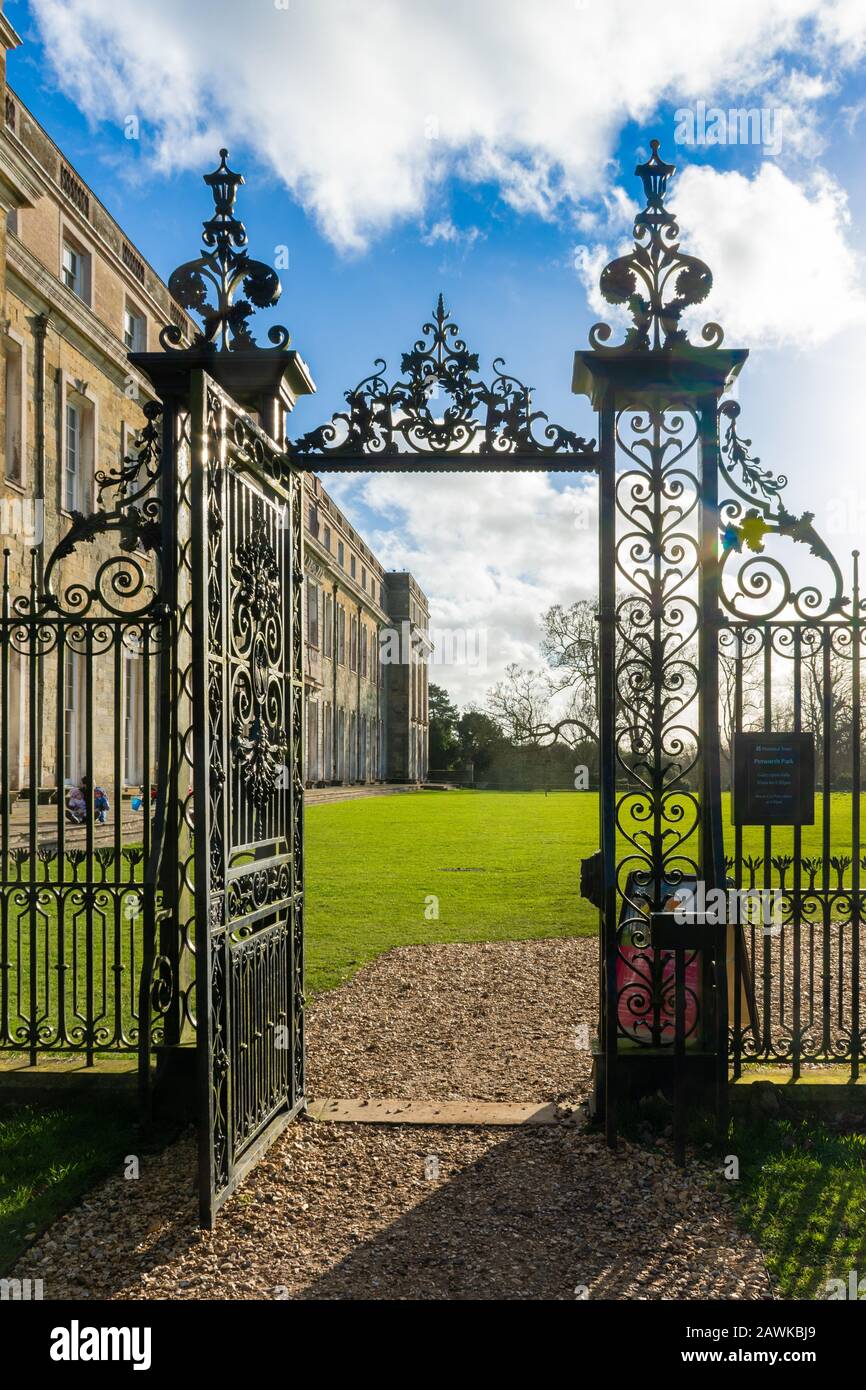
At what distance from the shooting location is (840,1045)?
5.60 meters

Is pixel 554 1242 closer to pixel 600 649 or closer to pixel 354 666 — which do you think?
pixel 600 649

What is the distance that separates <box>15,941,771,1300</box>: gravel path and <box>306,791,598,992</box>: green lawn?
3.41 m

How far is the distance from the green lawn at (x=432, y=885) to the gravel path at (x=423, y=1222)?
11.2 ft

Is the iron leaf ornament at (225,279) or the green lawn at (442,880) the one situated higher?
the iron leaf ornament at (225,279)

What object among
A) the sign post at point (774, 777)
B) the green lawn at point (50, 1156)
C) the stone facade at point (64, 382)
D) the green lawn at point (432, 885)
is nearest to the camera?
the green lawn at point (50, 1156)

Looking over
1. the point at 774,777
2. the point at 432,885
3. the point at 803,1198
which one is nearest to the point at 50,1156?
the point at 803,1198

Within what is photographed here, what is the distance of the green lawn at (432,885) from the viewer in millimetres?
10845

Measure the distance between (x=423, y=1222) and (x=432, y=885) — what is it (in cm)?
1044

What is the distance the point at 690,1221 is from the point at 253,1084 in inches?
86.3

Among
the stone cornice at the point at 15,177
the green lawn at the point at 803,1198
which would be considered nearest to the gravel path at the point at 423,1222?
the green lawn at the point at 803,1198

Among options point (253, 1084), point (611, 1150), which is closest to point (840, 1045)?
point (611, 1150)

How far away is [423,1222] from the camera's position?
4312 millimetres

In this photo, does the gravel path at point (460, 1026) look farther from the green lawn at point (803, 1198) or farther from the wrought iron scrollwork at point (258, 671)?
the wrought iron scrollwork at point (258, 671)

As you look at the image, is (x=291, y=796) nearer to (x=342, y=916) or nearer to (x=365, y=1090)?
(x=365, y=1090)
